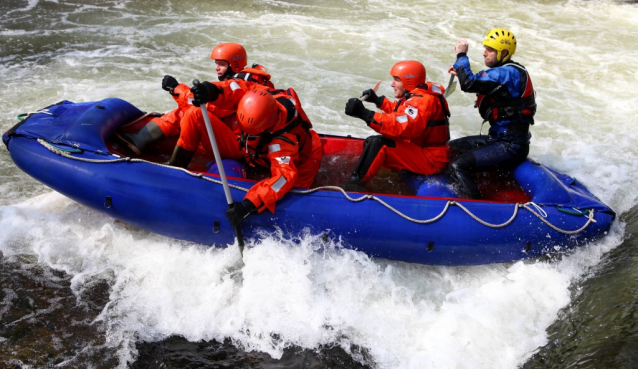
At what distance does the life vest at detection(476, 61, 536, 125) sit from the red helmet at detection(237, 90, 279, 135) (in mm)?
1849

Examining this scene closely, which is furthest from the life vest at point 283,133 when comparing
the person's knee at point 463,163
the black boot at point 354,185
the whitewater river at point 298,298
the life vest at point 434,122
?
the person's knee at point 463,163

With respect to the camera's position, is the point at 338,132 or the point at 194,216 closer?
the point at 194,216

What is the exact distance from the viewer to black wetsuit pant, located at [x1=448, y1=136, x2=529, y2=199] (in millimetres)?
4363

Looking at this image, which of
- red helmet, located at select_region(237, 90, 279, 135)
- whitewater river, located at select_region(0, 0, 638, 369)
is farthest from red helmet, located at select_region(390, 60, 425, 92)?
whitewater river, located at select_region(0, 0, 638, 369)

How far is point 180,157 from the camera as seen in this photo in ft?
14.4

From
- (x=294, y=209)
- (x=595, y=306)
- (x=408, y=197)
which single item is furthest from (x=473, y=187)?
(x=294, y=209)

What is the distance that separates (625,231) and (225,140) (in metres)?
3.62

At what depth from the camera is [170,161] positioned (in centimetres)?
439

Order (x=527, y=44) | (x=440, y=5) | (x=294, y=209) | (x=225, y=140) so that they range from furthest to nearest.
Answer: (x=440, y=5) < (x=527, y=44) < (x=225, y=140) < (x=294, y=209)

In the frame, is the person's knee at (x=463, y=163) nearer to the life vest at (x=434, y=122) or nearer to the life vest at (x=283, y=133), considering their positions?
the life vest at (x=434, y=122)

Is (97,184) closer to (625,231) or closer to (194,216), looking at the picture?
(194,216)

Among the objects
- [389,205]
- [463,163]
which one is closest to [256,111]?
[389,205]

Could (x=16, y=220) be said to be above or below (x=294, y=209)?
below

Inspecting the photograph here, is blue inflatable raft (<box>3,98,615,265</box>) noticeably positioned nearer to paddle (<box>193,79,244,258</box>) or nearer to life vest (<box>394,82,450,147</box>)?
paddle (<box>193,79,244,258</box>)
